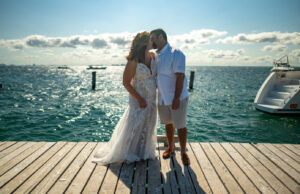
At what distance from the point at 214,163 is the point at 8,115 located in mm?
11964

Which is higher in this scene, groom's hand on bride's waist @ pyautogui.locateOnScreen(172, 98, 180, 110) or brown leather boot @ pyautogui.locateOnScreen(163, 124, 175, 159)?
groom's hand on bride's waist @ pyautogui.locateOnScreen(172, 98, 180, 110)

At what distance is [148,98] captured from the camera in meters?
3.12

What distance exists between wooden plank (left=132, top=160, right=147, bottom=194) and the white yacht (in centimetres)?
940

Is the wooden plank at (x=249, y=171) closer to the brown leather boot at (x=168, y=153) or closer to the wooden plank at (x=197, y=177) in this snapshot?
the wooden plank at (x=197, y=177)

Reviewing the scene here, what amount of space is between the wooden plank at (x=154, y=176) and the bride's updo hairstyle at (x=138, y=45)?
68.2 inches

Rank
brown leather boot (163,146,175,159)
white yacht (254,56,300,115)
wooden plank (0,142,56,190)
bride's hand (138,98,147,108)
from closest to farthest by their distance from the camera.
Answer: wooden plank (0,142,56,190) < bride's hand (138,98,147,108) < brown leather boot (163,146,175,159) < white yacht (254,56,300,115)

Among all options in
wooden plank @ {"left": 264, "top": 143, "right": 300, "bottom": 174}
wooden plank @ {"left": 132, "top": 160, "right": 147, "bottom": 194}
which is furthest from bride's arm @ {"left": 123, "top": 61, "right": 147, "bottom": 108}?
wooden plank @ {"left": 264, "top": 143, "right": 300, "bottom": 174}

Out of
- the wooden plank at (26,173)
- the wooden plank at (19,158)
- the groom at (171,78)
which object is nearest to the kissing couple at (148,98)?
the groom at (171,78)

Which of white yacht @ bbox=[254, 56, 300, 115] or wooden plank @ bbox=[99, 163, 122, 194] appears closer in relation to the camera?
wooden plank @ bbox=[99, 163, 122, 194]

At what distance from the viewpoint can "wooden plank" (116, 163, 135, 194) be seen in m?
2.47

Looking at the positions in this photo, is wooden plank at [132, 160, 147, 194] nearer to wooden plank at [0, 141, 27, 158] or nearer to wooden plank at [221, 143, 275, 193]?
wooden plank at [221, 143, 275, 193]

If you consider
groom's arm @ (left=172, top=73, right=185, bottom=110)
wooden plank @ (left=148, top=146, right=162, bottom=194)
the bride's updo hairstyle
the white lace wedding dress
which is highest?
the bride's updo hairstyle

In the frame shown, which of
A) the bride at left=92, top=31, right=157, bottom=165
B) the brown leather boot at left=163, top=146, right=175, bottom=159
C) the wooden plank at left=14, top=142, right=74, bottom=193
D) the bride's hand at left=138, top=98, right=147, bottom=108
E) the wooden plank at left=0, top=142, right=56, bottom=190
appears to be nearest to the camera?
the wooden plank at left=14, top=142, right=74, bottom=193

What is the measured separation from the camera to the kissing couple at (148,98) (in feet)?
9.34
